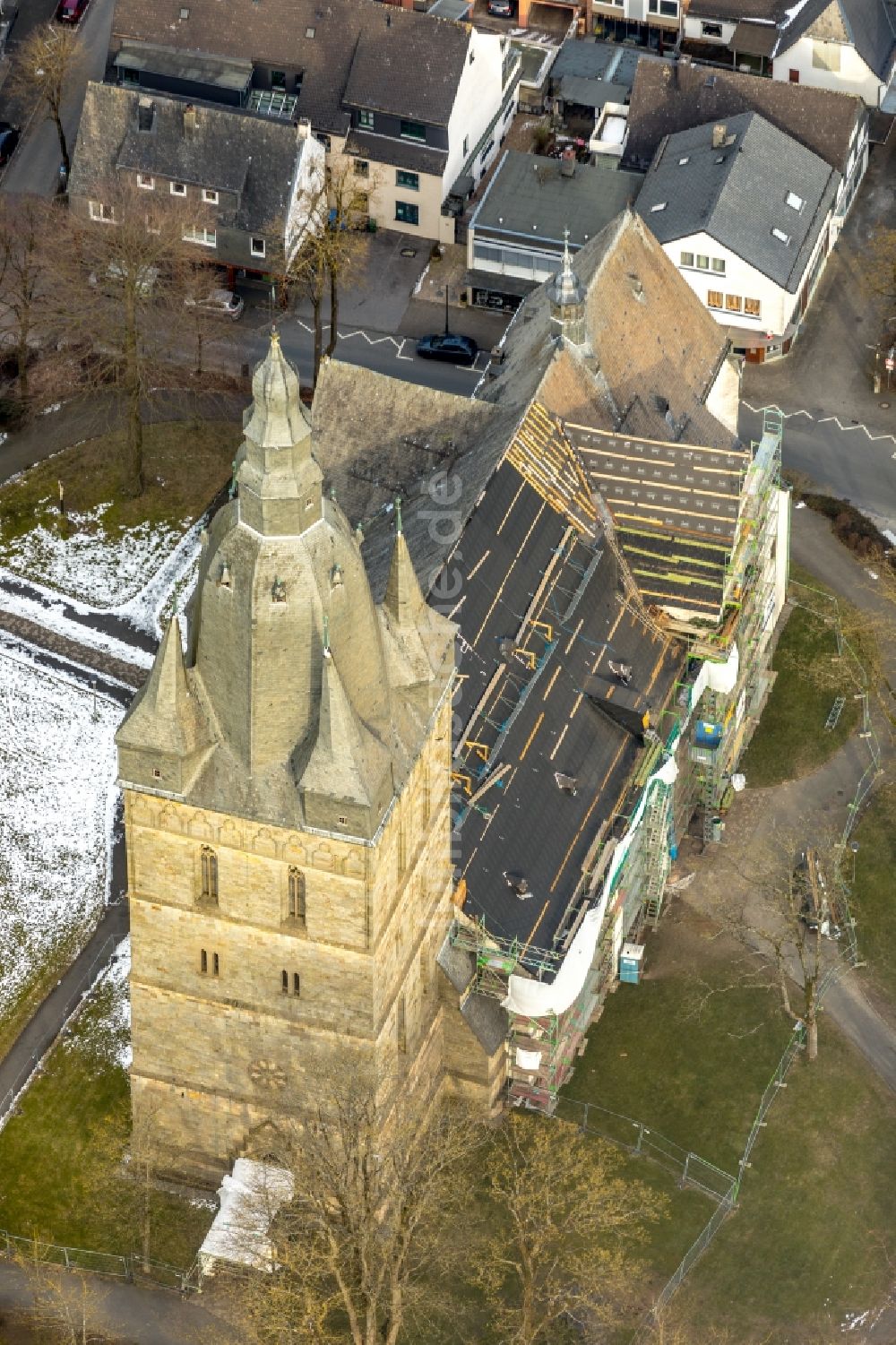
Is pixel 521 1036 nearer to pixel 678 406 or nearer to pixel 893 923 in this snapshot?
pixel 893 923

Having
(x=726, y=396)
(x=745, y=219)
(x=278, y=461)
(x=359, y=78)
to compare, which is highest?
(x=278, y=461)

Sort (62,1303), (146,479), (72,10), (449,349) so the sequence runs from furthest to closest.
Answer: (72,10)
(449,349)
(146,479)
(62,1303)

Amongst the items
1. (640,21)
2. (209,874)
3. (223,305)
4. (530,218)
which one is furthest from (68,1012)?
(640,21)

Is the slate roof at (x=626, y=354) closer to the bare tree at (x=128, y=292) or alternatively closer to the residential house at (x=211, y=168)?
the bare tree at (x=128, y=292)

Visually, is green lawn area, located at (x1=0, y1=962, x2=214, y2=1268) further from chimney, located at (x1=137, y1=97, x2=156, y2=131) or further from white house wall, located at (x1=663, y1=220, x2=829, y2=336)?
chimney, located at (x1=137, y1=97, x2=156, y2=131)

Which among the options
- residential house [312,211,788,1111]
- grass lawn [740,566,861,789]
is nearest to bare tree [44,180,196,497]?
residential house [312,211,788,1111]

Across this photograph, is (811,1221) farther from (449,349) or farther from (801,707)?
(449,349)

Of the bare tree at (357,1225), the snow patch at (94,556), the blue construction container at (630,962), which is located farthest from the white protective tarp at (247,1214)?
the snow patch at (94,556)

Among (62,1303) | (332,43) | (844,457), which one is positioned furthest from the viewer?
(332,43)
